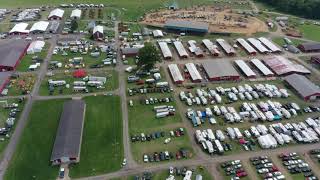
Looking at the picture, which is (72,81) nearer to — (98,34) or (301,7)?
(98,34)

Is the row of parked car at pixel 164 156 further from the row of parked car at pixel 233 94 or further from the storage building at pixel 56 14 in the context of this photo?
the storage building at pixel 56 14

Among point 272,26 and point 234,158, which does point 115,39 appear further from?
point 234,158

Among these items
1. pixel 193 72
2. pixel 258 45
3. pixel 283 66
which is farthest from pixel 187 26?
pixel 283 66

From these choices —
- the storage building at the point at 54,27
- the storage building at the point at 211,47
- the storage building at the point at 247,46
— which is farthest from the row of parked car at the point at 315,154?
the storage building at the point at 54,27

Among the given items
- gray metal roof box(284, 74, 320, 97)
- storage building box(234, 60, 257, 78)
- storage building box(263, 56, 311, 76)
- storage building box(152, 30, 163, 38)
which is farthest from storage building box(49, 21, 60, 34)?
gray metal roof box(284, 74, 320, 97)

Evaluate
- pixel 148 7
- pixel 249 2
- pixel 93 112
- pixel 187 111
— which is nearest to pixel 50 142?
pixel 93 112

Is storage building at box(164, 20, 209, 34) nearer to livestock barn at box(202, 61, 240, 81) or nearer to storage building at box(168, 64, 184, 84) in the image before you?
livestock barn at box(202, 61, 240, 81)
